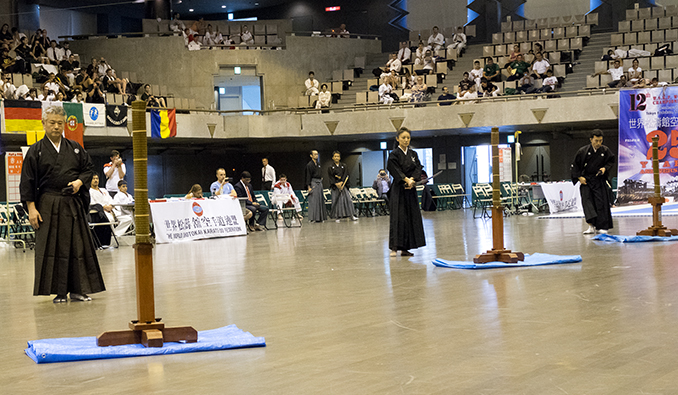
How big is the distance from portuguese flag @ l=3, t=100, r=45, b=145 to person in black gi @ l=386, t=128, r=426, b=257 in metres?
11.8

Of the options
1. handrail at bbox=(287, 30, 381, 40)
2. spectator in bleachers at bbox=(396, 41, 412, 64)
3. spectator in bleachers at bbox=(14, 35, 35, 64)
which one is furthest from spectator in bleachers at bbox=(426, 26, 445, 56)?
spectator in bleachers at bbox=(14, 35, 35, 64)

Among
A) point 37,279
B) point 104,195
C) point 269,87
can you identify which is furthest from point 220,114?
point 37,279

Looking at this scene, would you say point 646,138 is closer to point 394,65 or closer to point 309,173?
point 309,173

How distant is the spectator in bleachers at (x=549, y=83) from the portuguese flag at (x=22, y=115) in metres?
13.7

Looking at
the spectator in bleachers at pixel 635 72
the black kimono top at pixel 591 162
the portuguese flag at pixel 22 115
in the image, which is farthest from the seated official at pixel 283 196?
the spectator in bleachers at pixel 635 72

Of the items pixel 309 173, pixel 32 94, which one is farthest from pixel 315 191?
pixel 32 94

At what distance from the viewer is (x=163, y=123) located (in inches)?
820

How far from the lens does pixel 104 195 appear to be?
498 inches

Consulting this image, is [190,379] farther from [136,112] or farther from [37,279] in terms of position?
[37,279]

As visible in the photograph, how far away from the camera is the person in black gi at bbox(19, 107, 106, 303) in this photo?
6.14 metres

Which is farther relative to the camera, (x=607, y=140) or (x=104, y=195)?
(x=607, y=140)

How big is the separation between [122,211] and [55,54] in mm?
11894

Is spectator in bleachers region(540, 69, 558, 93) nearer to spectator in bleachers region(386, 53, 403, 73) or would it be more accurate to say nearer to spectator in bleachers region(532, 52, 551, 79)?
spectator in bleachers region(532, 52, 551, 79)

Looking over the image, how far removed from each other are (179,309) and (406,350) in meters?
2.33
